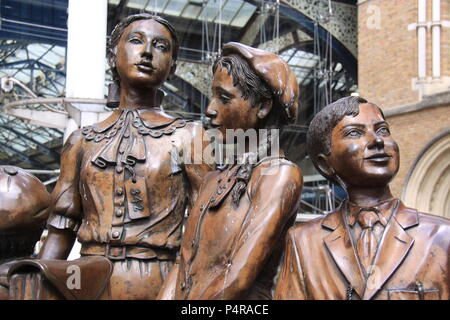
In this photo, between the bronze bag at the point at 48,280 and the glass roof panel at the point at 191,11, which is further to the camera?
the glass roof panel at the point at 191,11

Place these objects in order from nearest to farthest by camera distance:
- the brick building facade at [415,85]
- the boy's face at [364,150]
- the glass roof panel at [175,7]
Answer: the boy's face at [364,150] < the brick building facade at [415,85] < the glass roof panel at [175,7]

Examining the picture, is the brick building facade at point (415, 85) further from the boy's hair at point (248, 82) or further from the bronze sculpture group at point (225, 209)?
the boy's hair at point (248, 82)

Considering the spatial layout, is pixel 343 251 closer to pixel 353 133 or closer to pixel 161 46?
pixel 353 133

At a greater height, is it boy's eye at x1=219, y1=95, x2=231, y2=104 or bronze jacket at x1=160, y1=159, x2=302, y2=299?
boy's eye at x1=219, y1=95, x2=231, y2=104

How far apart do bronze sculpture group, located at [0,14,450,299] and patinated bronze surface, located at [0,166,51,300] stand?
39 mm

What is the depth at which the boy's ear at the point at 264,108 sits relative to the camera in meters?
1.68

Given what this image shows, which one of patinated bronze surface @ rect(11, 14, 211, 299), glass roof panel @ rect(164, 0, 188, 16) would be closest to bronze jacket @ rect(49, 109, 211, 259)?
patinated bronze surface @ rect(11, 14, 211, 299)

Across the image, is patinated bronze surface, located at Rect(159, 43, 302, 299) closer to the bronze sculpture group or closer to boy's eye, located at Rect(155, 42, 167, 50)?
the bronze sculpture group

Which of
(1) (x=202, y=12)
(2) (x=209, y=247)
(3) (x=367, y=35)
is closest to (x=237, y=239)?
(2) (x=209, y=247)

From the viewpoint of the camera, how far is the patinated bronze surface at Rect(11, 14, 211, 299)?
6.05ft

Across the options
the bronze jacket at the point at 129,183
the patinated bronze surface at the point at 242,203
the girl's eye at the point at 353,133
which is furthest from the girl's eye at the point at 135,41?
the girl's eye at the point at 353,133
